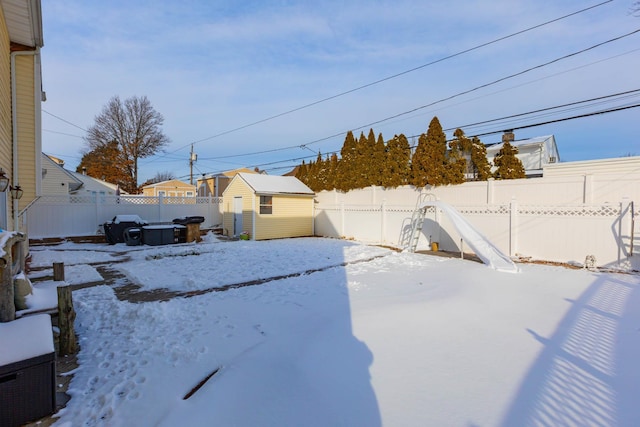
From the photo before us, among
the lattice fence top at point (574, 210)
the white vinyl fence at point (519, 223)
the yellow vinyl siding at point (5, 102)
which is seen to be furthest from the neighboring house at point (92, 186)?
the lattice fence top at point (574, 210)

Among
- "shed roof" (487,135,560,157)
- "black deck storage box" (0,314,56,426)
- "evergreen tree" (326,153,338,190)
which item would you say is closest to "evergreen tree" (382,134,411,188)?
"evergreen tree" (326,153,338,190)

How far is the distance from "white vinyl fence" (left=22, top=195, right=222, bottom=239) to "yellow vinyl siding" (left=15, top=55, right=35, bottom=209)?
13.8 ft

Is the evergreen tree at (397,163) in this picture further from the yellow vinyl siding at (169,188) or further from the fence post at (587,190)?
the yellow vinyl siding at (169,188)

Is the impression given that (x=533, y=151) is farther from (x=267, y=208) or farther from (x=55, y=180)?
(x=55, y=180)

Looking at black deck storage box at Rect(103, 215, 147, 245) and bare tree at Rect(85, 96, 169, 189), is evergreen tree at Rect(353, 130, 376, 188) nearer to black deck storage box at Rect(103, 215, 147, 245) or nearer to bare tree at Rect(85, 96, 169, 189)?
black deck storage box at Rect(103, 215, 147, 245)

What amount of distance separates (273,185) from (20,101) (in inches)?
356

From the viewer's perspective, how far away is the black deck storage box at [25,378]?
203cm

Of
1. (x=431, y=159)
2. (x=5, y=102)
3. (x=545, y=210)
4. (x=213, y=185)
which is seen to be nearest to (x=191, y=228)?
(x=5, y=102)

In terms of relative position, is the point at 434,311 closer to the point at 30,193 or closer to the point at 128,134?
the point at 30,193

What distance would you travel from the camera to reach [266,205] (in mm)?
13867

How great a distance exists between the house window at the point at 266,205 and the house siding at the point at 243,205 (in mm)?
458

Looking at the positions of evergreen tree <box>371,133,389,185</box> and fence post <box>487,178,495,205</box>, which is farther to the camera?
evergreen tree <box>371,133,389,185</box>

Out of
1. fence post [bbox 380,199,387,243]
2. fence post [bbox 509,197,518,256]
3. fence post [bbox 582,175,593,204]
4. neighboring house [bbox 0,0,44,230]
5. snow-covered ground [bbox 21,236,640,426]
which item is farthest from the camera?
fence post [bbox 380,199,387,243]

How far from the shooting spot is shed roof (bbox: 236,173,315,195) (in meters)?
13.7
